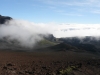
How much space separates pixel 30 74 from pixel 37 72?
2.08 metres

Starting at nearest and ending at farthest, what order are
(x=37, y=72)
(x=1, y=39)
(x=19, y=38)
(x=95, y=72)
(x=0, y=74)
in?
(x=0, y=74), (x=37, y=72), (x=95, y=72), (x=1, y=39), (x=19, y=38)

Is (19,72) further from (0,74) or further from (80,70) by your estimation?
(80,70)

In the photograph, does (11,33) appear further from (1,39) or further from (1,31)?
(1,39)

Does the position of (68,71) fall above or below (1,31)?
below

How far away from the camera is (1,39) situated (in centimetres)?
16300

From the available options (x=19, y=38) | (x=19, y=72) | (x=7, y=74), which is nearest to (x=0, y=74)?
(x=7, y=74)

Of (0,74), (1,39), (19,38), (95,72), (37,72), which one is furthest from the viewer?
(19,38)

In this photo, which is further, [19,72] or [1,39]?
[1,39]

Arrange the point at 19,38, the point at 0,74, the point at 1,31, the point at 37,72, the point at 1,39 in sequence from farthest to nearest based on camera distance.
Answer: the point at 1,31 → the point at 19,38 → the point at 1,39 → the point at 37,72 → the point at 0,74

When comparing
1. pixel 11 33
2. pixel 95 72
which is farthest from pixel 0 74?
pixel 11 33

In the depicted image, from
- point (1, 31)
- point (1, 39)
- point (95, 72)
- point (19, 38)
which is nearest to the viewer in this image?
point (95, 72)

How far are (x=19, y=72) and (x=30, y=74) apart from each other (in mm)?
2162

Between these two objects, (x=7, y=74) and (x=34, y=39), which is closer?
(x=7, y=74)

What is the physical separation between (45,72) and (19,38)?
13789 centimetres
